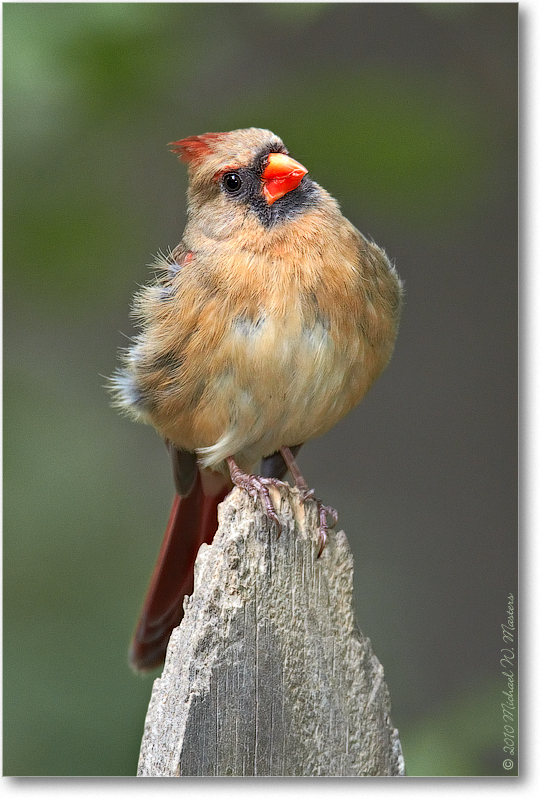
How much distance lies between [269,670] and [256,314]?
0.74 meters

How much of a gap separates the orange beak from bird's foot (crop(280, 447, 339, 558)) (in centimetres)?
65

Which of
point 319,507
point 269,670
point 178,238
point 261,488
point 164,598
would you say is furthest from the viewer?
point 178,238

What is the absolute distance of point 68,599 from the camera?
276cm

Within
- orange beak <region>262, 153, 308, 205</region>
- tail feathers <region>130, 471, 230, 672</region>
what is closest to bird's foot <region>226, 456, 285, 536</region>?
tail feathers <region>130, 471, 230, 672</region>

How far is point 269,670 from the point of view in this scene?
1.91 metres

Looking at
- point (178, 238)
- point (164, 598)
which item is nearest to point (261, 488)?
point (164, 598)

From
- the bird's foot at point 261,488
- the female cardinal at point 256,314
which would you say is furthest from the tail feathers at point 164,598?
the bird's foot at point 261,488

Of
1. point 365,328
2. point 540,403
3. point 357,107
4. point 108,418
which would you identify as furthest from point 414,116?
point 108,418

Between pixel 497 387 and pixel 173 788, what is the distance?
118 centimetres

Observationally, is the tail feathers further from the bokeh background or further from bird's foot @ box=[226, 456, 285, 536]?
bird's foot @ box=[226, 456, 285, 536]

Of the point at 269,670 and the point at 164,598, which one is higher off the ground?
the point at 164,598

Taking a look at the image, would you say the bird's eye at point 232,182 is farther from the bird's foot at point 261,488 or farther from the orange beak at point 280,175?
the bird's foot at point 261,488

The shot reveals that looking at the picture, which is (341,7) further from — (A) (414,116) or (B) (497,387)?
(B) (497,387)

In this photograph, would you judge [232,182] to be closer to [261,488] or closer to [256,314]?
[256,314]
